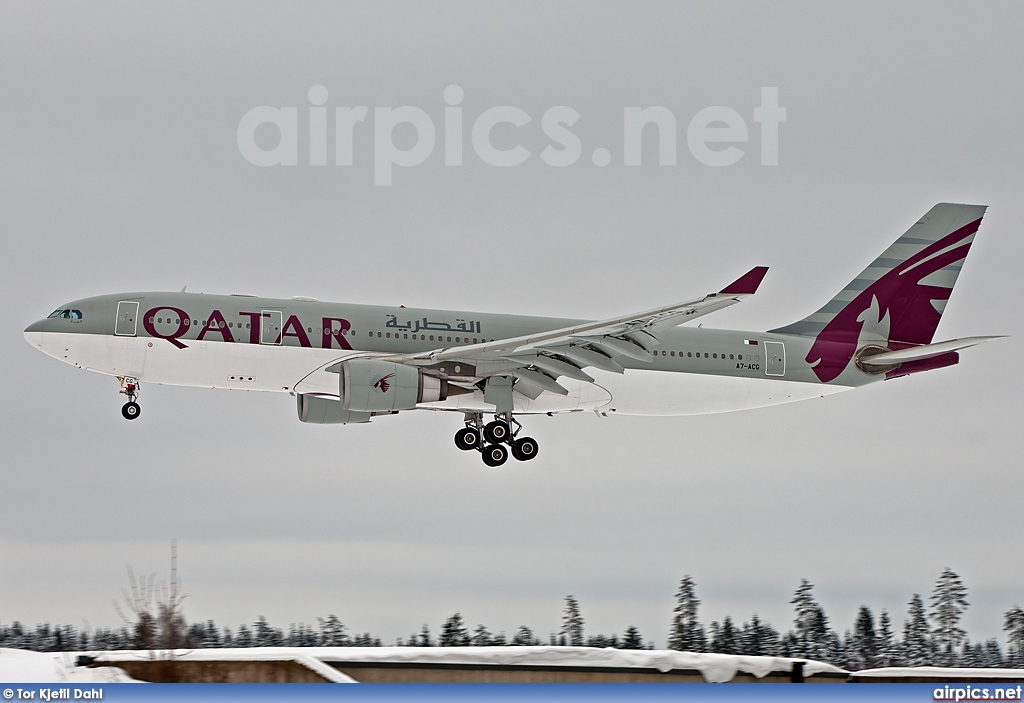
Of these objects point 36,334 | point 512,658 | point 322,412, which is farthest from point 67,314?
point 512,658

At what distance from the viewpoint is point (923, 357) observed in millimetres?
43812

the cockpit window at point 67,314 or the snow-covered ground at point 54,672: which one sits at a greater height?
the cockpit window at point 67,314

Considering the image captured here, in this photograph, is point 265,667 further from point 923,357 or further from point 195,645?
point 923,357

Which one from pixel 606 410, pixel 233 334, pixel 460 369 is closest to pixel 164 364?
pixel 233 334

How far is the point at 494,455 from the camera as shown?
42.5m

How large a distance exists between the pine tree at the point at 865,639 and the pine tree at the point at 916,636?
1733 millimetres

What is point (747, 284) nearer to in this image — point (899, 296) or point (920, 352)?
point (920, 352)

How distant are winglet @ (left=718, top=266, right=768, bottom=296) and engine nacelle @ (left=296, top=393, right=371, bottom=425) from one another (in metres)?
14.2

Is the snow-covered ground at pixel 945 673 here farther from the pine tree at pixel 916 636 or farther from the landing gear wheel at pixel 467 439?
the pine tree at pixel 916 636

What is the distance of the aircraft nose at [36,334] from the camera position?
38.8 metres

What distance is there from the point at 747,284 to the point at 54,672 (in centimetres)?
1941

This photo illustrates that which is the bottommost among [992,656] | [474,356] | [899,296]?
[992,656]

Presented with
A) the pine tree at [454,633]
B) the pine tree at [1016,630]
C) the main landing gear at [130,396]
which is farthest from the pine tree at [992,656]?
the main landing gear at [130,396]

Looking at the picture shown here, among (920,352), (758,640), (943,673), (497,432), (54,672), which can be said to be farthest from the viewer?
(758,640)
